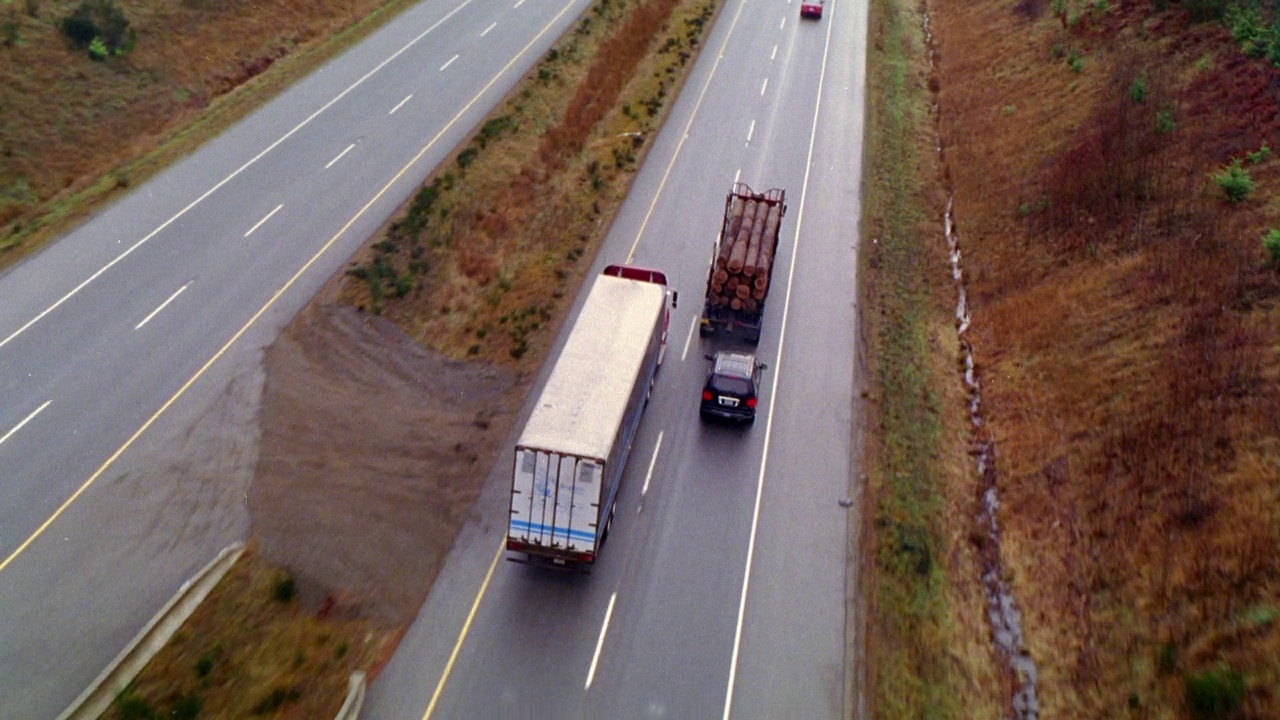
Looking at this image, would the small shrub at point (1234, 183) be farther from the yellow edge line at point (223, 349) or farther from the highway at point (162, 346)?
the yellow edge line at point (223, 349)

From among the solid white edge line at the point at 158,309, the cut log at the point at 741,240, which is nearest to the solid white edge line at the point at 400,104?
the solid white edge line at the point at 158,309

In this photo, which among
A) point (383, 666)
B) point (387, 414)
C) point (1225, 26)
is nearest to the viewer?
point (383, 666)

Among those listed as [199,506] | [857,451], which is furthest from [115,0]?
[857,451]

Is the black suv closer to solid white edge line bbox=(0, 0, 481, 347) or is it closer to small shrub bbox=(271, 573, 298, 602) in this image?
small shrub bbox=(271, 573, 298, 602)

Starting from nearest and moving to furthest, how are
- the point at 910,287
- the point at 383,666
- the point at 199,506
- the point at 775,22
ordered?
the point at 383,666
the point at 199,506
the point at 910,287
the point at 775,22

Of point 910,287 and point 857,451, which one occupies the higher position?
point 910,287

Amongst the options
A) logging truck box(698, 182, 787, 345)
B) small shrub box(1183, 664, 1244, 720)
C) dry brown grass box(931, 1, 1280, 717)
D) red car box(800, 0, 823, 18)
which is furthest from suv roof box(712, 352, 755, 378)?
red car box(800, 0, 823, 18)

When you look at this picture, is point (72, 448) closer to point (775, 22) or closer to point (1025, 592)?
point (1025, 592)

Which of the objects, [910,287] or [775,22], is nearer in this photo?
[910,287]
